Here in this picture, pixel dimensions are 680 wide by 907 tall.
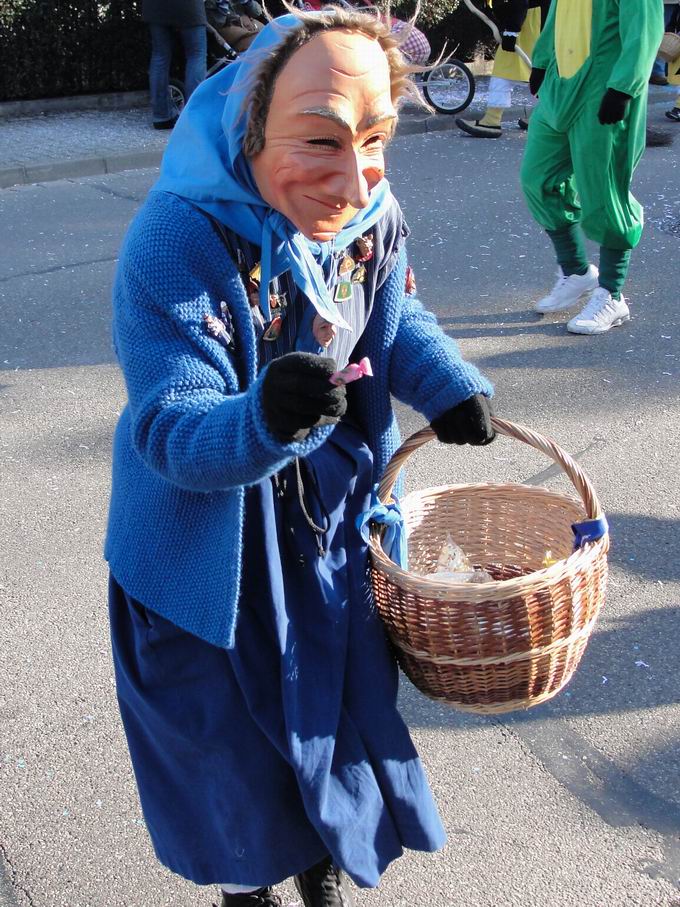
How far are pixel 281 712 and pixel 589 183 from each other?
3611mm

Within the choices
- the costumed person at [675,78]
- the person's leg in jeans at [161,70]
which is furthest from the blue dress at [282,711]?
the costumed person at [675,78]

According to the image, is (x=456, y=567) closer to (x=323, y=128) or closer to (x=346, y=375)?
(x=346, y=375)

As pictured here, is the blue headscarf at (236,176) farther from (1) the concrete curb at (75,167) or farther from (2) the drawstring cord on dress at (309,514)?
(1) the concrete curb at (75,167)

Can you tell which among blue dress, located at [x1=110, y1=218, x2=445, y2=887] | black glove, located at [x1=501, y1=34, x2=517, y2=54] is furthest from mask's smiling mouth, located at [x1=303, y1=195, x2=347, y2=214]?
black glove, located at [x1=501, y1=34, x2=517, y2=54]

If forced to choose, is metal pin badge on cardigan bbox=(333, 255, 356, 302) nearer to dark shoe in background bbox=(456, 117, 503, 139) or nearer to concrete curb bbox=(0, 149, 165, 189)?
concrete curb bbox=(0, 149, 165, 189)

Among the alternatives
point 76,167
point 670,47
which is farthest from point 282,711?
point 670,47

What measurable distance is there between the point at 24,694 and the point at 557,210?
349 cm

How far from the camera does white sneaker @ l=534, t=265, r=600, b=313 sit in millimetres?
5566

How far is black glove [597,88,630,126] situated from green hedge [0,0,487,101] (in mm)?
7022

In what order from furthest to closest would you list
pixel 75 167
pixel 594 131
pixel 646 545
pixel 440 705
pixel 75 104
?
pixel 75 104
pixel 75 167
pixel 594 131
pixel 646 545
pixel 440 705

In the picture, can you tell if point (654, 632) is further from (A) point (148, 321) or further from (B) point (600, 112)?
(B) point (600, 112)

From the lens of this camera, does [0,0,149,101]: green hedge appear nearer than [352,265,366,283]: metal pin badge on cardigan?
No

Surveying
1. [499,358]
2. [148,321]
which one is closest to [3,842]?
[148,321]

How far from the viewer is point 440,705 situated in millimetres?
2943
